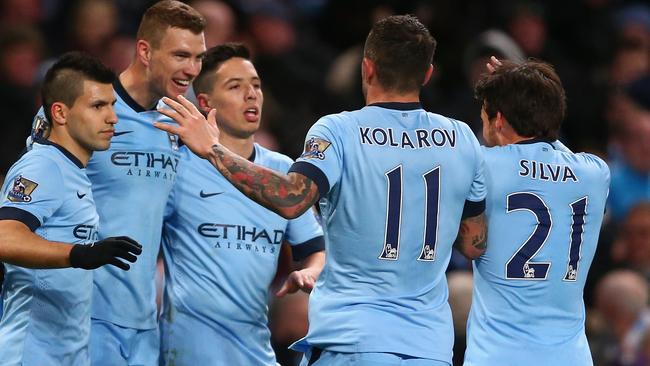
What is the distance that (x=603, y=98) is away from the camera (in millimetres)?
14086

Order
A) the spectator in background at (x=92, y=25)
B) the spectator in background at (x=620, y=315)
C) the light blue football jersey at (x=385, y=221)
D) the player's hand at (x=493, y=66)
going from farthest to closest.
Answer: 1. the spectator in background at (x=92, y=25)
2. the spectator in background at (x=620, y=315)
3. the player's hand at (x=493, y=66)
4. the light blue football jersey at (x=385, y=221)

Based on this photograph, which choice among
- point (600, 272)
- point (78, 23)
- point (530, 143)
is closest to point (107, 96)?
point (530, 143)

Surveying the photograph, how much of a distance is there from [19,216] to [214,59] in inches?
71.4

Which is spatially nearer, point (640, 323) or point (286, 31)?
point (640, 323)

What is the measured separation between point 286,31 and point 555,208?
6675 mm

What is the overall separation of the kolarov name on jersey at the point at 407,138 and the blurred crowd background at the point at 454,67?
2971mm

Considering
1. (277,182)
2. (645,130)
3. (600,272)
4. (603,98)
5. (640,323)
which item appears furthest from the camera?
(603,98)

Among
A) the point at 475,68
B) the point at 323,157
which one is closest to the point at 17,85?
the point at 475,68

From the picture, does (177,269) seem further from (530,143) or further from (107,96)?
(530,143)

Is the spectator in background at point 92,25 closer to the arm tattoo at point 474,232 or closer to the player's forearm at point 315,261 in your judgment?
the player's forearm at point 315,261

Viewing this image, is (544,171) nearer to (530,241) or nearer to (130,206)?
(530,241)

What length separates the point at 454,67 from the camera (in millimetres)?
13125

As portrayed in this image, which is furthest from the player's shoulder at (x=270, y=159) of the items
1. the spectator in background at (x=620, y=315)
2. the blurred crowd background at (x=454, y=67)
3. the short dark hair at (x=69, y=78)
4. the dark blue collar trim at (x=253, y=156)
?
the spectator in background at (x=620, y=315)

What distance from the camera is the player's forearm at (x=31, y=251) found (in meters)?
6.11
